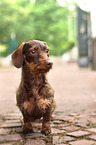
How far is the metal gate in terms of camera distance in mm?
16881

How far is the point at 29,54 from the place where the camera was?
2.89 metres

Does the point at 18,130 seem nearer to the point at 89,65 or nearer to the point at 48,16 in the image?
the point at 89,65

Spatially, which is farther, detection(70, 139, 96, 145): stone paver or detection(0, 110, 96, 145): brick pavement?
detection(0, 110, 96, 145): brick pavement

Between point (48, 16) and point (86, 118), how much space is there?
4004 centimetres

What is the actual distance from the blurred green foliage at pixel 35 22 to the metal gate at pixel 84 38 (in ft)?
49.7

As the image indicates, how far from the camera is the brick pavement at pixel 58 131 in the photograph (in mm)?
2795

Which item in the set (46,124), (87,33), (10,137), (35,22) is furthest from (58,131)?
(35,22)

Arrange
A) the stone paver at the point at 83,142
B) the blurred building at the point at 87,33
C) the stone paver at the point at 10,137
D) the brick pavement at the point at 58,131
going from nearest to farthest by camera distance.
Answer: the stone paver at the point at 83,142 → the brick pavement at the point at 58,131 → the stone paver at the point at 10,137 → the blurred building at the point at 87,33

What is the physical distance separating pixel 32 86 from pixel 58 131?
0.68 m

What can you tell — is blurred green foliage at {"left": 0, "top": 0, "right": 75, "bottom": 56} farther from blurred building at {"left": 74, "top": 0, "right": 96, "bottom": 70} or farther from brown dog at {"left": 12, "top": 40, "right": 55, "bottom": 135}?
brown dog at {"left": 12, "top": 40, "right": 55, "bottom": 135}

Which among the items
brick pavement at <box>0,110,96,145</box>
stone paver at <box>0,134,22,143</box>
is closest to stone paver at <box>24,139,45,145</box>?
brick pavement at <box>0,110,96,145</box>

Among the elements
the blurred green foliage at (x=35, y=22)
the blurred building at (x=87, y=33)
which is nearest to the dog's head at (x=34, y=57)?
the blurred building at (x=87, y=33)

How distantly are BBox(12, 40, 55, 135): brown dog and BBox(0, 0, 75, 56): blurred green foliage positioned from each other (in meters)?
31.1

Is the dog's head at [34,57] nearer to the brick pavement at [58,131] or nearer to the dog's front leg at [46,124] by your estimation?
the dog's front leg at [46,124]
